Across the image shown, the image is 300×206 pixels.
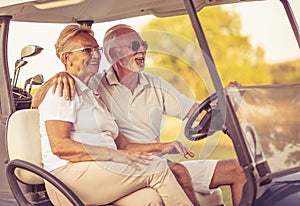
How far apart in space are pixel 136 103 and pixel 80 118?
1.42ft

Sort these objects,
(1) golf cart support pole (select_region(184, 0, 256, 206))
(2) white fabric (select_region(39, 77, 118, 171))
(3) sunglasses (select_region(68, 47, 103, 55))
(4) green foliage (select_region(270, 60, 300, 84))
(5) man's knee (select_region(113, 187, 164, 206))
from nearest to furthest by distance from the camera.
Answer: (1) golf cart support pole (select_region(184, 0, 256, 206)) < (5) man's knee (select_region(113, 187, 164, 206)) < (2) white fabric (select_region(39, 77, 118, 171)) < (3) sunglasses (select_region(68, 47, 103, 55)) < (4) green foliage (select_region(270, 60, 300, 84))

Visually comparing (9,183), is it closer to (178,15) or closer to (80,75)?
(80,75)

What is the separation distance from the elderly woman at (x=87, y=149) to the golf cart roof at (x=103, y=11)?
21 centimetres

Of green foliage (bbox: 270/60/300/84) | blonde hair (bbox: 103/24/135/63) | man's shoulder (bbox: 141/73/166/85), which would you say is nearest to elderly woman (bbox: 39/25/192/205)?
blonde hair (bbox: 103/24/135/63)

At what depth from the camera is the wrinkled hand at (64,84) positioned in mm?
2449

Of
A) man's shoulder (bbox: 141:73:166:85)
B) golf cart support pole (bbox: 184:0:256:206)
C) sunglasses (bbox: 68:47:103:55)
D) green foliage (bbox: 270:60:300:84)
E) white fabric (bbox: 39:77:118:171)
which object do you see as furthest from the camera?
green foliage (bbox: 270:60:300:84)

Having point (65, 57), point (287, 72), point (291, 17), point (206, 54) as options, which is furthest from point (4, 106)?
point (287, 72)

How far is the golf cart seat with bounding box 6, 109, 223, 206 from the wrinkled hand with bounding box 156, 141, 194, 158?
174mm

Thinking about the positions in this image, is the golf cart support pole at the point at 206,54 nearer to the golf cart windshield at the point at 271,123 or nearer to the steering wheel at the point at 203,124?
the golf cart windshield at the point at 271,123

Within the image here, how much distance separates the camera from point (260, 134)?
203cm

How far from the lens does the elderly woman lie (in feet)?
7.30

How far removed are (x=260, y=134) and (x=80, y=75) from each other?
0.94 meters

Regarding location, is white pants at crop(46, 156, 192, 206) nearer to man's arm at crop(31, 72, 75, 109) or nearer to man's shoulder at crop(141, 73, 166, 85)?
man's arm at crop(31, 72, 75, 109)

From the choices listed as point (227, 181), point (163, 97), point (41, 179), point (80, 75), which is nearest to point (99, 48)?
point (80, 75)
